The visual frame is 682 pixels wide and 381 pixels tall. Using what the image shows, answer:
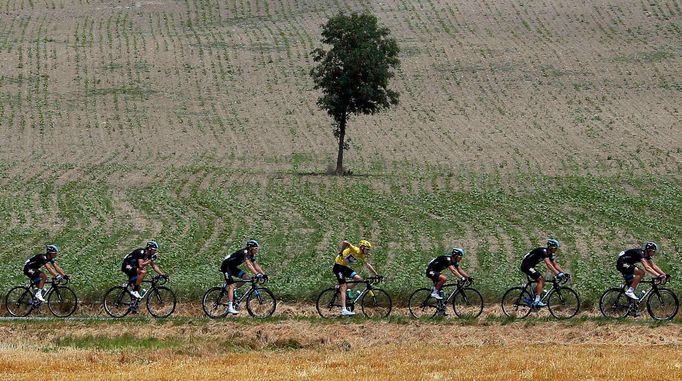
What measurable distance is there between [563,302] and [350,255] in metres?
5.51

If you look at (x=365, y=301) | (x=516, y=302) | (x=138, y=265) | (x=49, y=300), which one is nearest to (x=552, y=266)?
(x=516, y=302)

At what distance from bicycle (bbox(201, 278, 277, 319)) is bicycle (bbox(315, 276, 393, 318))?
4.21 feet

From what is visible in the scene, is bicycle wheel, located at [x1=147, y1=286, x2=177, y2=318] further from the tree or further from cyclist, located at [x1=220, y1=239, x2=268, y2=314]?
the tree

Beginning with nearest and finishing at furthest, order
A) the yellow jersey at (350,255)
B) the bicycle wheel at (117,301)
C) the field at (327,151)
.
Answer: the yellow jersey at (350,255) → the bicycle wheel at (117,301) → the field at (327,151)

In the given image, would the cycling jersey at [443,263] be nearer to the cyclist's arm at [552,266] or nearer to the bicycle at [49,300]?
the cyclist's arm at [552,266]

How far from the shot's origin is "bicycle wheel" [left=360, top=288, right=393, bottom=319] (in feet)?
90.9

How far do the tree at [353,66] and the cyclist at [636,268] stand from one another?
31.4 metres

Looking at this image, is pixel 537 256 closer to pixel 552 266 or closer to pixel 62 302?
pixel 552 266

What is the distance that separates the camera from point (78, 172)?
55500 millimetres

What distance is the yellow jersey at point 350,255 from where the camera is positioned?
88.8ft

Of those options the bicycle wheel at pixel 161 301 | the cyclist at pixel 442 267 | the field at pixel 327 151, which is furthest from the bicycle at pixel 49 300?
the cyclist at pixel 442 267

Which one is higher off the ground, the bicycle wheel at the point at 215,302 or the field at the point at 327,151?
the field at the point at 327,151

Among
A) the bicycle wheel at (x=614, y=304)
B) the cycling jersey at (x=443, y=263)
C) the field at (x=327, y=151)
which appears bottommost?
the bicycle wheel at (x=614, y=304)

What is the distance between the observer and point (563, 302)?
27.4 meters
